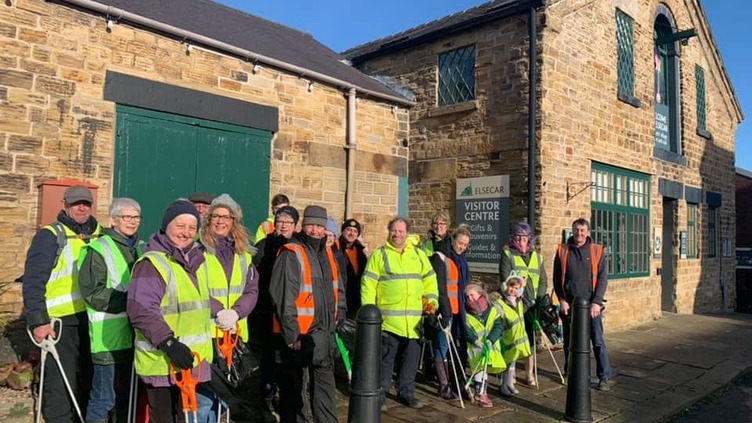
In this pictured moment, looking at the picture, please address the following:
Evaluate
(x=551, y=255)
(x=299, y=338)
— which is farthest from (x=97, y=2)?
(x=551, y=255)

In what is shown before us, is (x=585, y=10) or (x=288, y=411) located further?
(x=585, y=10)

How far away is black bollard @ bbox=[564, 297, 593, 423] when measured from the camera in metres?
5.04

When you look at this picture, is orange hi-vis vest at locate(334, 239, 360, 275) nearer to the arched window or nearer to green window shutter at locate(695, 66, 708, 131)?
the arched window

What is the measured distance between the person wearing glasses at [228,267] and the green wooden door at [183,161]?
261cm

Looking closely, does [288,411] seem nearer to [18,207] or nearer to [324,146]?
[18,207]

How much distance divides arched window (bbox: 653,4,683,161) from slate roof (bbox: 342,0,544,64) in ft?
16.6

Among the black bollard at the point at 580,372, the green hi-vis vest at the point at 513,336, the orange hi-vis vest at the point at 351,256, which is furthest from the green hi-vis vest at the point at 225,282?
the black bollard at the point at 580,372

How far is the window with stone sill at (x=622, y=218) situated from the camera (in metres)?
10.0

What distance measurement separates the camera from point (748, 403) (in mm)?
6098

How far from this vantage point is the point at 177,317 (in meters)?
3.24

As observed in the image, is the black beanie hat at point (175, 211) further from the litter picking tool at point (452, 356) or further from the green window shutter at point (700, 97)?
the green window shutter at point (700, 97)

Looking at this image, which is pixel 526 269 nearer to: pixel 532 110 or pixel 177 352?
pixel 532 110

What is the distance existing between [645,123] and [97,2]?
10206 mm

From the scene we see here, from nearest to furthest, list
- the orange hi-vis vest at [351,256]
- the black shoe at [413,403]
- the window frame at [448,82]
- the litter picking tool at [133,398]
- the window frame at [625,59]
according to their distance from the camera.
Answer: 1. the litter picking tool at [133,398]
2. the black shoe at [413,403]
3. the orange hi-vis vest at [351,256]
4. the window frame at [448,82]
5. the window frame at [625,59]
